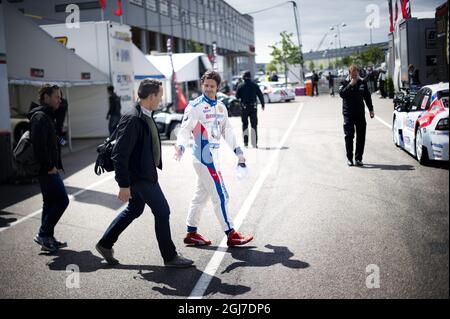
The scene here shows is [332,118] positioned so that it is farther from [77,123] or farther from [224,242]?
[224,242]

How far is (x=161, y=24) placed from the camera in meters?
47.1

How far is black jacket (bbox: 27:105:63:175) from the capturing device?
6.00 m

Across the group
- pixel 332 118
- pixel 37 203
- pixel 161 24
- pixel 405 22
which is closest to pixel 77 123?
pixel 332 118

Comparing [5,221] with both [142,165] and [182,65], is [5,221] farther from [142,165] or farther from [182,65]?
[182,65]

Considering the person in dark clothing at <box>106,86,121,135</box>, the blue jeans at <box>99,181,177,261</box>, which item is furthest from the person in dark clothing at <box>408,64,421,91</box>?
the person in dark clothing at <box>106,86,121,135</box>

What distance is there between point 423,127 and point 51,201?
6.10m

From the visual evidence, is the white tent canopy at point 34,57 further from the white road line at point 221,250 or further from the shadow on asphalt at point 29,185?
the white road line at point 221,250

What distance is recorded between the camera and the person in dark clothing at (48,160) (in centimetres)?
602

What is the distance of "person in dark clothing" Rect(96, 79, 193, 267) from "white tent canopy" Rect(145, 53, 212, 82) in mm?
22154

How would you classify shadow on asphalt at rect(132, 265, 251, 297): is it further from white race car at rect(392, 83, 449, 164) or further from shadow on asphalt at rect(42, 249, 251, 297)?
white race car at rect(392, 83, 449, 164)

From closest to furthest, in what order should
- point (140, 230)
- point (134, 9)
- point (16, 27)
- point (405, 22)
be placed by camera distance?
point (405, 22) < point (140, 230) < point (16, 27) < point (134, 9)

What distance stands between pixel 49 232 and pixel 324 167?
574 centimetres

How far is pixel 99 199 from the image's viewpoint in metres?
9.10

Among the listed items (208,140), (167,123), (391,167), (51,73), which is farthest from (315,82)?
(167,123)
